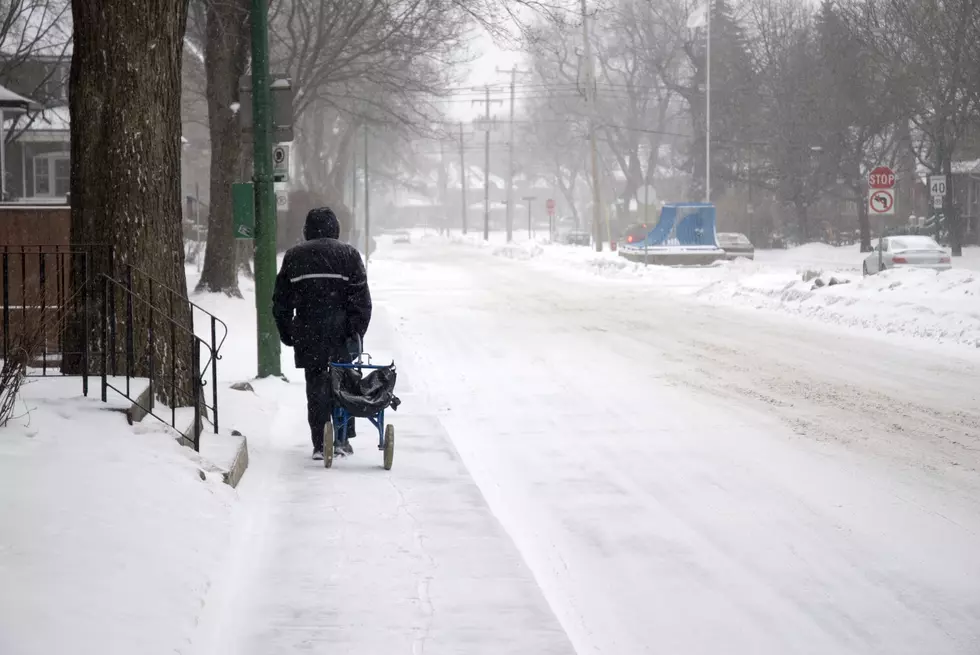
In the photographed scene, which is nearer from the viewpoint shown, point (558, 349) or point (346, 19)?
point (558, 349)

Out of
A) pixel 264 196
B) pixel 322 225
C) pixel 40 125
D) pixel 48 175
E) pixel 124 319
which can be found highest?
pixel 40 125

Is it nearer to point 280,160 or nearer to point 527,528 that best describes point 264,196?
point 280,160

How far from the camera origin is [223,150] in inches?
985

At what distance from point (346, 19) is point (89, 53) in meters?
21.6

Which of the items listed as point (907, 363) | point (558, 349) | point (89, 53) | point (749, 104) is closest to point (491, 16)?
point (558, 349)

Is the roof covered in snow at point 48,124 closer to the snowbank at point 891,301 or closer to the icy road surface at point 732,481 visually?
the snowbank at point 891,301

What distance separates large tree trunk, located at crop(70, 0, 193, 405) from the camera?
9.30m

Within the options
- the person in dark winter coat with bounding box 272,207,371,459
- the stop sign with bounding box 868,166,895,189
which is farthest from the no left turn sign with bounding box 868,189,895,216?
the person in dark winter coat with bounding box 272,207,371,459

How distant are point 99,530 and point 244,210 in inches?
301

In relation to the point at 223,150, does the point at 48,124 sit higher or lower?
higher

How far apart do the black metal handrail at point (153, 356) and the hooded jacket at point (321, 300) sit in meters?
0.68

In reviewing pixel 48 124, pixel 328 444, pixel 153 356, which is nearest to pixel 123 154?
pixel 153 356

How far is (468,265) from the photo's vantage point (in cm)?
5091

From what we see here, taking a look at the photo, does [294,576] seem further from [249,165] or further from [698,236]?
[698,236]
